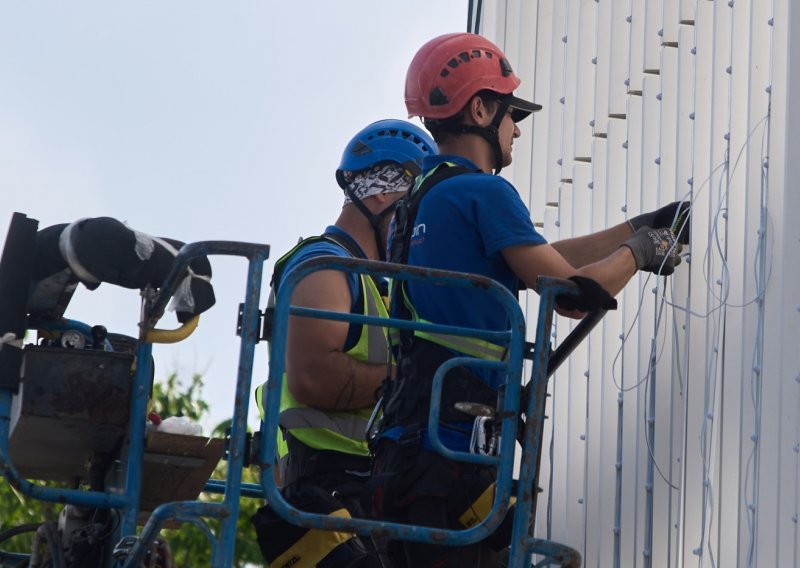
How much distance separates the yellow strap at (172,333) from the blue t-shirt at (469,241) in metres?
0.70

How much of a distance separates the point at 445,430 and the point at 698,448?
1257 mm

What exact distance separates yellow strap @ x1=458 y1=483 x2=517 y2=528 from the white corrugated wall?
0.99 m

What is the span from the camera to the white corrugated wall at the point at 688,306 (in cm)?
517

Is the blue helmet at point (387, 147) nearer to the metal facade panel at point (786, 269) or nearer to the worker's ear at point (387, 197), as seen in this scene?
the worker's ear at point (387, 197)

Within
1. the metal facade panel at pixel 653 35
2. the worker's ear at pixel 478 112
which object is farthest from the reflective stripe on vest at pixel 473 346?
the metal facade panel at pixel 653 35

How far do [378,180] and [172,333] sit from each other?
166cm

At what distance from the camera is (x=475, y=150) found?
5.23 meters

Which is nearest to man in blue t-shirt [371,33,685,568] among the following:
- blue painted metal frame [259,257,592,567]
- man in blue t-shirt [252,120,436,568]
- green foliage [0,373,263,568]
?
blue painted metal frame [259,257,592,567]

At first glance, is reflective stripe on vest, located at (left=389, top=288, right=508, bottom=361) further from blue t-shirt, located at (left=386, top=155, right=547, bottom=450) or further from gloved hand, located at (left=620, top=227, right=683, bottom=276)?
gloved hand, located at (left=620, top=227, right=683, bottom=276)

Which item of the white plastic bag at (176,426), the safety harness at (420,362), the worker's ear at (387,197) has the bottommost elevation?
the white plastic bag at (176,426)

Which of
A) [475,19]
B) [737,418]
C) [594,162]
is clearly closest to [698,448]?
[737,418]

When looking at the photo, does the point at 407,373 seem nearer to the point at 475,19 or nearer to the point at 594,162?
the point at 594,162

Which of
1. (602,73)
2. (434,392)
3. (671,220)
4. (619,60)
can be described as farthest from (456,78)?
(602,73)

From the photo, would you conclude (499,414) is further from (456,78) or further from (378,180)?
(378,180)
